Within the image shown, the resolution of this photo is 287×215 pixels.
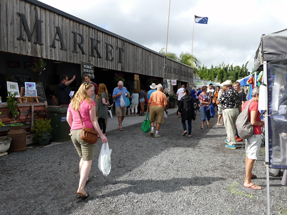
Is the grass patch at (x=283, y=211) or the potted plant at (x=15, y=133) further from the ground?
the potted plant at (x=15, y=133)

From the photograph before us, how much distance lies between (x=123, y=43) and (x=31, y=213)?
11317 mm

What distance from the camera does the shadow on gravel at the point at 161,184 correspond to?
11.5 feet

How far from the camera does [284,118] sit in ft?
9.68

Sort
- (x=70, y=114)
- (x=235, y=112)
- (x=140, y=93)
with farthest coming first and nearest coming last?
(x=140, y=93)
(x=235, y=112)
(x=70, y=114)

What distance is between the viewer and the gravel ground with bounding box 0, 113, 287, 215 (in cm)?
303

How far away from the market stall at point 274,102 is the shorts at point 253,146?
0.59 metres

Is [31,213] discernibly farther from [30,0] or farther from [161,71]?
[161,71]

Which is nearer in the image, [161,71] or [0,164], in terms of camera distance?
[0,164]

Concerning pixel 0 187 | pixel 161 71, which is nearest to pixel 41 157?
pixel 0 187

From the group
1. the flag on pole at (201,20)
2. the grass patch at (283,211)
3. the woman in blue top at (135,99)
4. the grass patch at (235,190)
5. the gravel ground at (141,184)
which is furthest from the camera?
the flag on pole at (201,20)

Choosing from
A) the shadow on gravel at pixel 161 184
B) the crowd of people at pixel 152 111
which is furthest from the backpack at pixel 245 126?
the shadow on gravel at pixel 161 184

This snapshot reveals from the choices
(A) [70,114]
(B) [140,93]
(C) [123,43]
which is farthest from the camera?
(B) [140,93]

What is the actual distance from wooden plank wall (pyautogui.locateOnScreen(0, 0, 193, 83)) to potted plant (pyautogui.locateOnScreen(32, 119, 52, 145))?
2.36 meters

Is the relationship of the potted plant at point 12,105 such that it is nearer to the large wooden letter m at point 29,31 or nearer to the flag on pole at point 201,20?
the large wooden letter m at point 29,31
